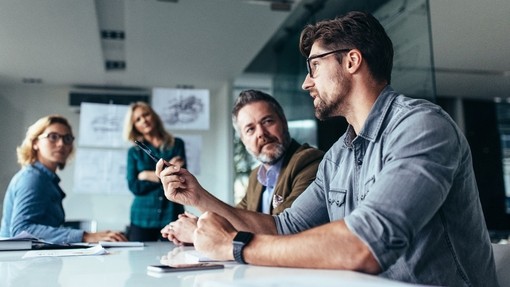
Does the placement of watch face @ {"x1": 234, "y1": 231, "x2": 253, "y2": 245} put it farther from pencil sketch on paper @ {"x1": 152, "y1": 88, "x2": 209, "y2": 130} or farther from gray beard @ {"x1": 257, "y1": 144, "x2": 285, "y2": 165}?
pencil sketch on paper @ {"x1": 152, "y1": 88, "x2": 209, "y2": 130}

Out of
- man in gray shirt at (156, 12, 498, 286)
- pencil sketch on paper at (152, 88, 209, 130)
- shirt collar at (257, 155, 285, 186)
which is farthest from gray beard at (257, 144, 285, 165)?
pencil sketch on paper at (152, 88, 209, 130)

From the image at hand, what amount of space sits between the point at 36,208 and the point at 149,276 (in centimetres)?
154

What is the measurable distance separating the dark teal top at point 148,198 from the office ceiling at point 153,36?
1.15 metres

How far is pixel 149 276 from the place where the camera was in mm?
859

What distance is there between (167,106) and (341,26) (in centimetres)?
273

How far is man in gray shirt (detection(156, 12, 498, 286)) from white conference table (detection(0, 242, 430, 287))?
2.2 inches

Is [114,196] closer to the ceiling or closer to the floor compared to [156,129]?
closer to the floor

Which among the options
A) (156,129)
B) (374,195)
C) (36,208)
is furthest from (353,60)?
(156,129)

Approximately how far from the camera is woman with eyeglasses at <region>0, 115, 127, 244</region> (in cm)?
206

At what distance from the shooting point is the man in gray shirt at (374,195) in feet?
2.72

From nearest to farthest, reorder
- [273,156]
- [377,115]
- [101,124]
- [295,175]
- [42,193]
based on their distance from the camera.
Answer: [377,115] < [295,175] < [273,156] < [42,193] < [101,124]

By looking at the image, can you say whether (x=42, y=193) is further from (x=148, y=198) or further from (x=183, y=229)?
(x=183, y=229)

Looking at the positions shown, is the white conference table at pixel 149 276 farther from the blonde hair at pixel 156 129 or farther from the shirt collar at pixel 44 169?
the blonde hair at pixel 156 129

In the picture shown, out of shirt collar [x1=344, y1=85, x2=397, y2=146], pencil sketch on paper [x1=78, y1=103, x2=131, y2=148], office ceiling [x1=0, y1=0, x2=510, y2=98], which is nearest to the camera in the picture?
shirt collar [x1=344, y1=85, x2=397, y2=146]
